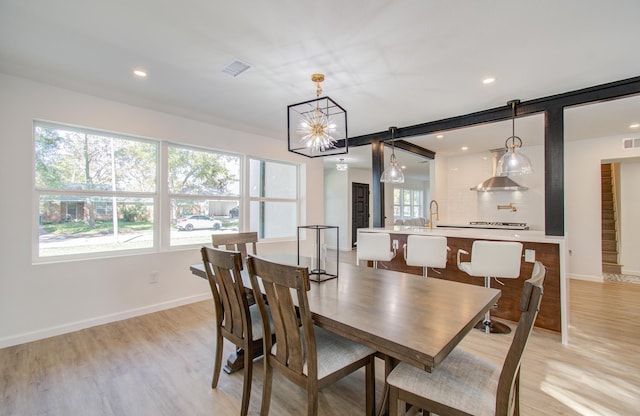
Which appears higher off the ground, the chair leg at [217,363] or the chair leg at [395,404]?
the chair leg at [395,404]

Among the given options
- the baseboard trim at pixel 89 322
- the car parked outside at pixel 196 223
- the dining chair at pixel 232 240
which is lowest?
the baseboard trim at pixel 89 322

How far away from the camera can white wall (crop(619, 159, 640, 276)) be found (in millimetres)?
5188

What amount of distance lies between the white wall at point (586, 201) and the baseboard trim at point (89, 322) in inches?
254

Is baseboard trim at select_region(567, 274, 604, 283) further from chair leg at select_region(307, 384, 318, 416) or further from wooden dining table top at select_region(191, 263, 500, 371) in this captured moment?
chair leg at select_region(307, 384, 318, 416)

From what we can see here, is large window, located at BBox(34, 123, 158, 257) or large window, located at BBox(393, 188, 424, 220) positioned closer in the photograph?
large window, located at BBox(34, 123, 158, 257)

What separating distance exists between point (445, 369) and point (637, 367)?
2221 mm

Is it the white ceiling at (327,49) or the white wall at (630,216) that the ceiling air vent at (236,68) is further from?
the white wall at (630,216)

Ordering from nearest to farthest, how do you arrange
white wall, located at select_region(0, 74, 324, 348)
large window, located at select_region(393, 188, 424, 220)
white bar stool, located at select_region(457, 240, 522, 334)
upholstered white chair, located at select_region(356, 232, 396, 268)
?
white wall, located at select_region(0, 74, 324, 348)
white bar stool, located at select_region(457, 240, 522, 334)
upholstered white chair, located at select_region(356, 232, 396, 268)
large window, located at select_region(393, 188, 424, 220)

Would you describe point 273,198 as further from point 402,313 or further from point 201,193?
point 402,313

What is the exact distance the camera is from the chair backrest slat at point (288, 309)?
129 centimetres

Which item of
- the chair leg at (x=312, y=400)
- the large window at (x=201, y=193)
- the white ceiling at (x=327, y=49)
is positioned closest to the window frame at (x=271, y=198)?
the large window at (x=201, y=193)

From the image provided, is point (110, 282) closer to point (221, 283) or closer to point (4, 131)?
point (4, 131)

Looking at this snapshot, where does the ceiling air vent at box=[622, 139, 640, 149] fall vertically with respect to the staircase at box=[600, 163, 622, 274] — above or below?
above

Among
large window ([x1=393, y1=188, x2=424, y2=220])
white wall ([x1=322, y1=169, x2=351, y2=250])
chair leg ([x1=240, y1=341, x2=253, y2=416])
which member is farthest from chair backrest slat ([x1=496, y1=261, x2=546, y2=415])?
large window ([x1=393, y1=188, x2=424, y2=220])
